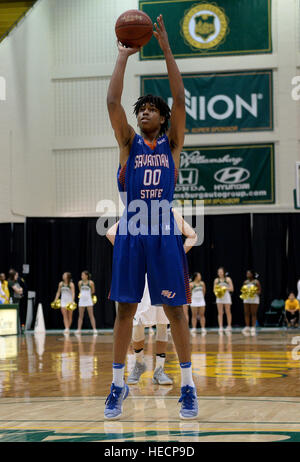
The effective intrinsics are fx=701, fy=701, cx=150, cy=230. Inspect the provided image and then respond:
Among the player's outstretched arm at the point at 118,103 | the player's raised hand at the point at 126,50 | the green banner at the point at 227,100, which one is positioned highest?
the green banner at the point at 227,100

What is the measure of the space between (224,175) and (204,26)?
15.0ft

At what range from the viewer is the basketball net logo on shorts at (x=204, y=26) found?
21266 mm

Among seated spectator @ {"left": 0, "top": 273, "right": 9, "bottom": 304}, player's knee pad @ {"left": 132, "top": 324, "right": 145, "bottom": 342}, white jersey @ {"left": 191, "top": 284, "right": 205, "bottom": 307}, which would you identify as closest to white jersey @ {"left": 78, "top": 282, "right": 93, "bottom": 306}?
seated spectator @ {"left": 0, "top": 273, "right": 9, "bottom": 304}

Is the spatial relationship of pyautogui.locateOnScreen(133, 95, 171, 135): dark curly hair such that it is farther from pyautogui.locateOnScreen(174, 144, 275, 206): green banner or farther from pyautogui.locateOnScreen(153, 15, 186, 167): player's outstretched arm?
pyautogui.locateOnScreen(174, 144, 275, 206): green banner

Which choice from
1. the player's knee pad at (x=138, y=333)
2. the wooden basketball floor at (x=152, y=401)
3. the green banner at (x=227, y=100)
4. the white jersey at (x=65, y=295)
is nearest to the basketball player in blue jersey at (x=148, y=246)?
the wooden basketball floor at (x=152, y=401)

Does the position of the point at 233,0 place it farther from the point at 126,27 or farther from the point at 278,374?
the point at 126,27

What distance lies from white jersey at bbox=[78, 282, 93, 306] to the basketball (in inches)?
566

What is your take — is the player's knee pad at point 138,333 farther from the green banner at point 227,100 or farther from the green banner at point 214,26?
the green banner at point 214,26

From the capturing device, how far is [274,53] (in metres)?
21.1

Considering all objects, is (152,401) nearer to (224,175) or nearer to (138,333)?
(138,333)

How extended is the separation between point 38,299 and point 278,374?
49.2 feet

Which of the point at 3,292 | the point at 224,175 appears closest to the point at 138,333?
the point at 3,292

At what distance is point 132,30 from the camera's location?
4594mm
